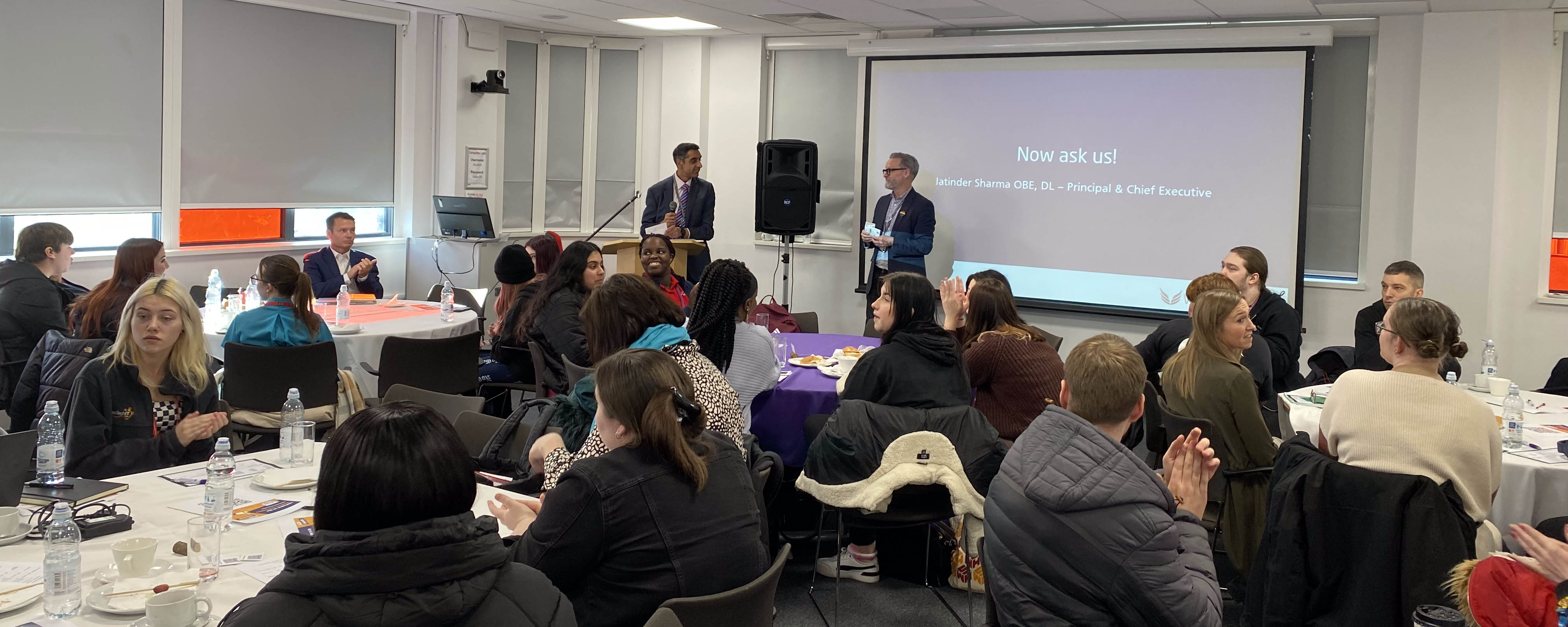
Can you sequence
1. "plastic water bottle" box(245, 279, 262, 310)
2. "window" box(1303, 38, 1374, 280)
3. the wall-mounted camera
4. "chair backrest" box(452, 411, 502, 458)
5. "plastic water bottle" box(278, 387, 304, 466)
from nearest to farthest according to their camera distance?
"plastic water bottle" box(278, 387, 304, 466)
"chair backrest" box(452, 411, 502, 458)
"plastic water bottle" box(245, 279, 262, 310)
"window" box(1303, 38, 1374, 280)
the wall-mounted camera

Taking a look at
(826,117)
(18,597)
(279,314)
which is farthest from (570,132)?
(18,597)

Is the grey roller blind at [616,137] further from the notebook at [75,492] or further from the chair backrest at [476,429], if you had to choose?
the notebook at [75,492]

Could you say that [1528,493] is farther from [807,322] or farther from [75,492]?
[75,492]

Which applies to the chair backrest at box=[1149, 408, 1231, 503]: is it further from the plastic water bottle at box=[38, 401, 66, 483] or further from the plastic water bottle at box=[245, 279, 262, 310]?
the plastic water bottle at box=[245, 279, 262, 310]

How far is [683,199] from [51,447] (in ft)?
21.0

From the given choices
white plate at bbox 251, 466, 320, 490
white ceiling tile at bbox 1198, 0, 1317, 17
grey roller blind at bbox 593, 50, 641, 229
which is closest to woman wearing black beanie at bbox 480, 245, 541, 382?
white plate at bbox 251, 466, 320, 490

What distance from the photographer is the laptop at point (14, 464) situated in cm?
264

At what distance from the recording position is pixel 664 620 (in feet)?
6.45

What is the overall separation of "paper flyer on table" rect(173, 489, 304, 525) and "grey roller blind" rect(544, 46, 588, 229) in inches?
301

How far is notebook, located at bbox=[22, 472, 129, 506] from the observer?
2.79m

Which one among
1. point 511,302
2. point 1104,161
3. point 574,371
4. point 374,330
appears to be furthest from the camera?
point 1104,161

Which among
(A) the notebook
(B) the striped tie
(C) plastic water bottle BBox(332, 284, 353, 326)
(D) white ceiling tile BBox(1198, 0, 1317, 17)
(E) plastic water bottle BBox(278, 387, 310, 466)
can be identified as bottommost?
(A) the notebook

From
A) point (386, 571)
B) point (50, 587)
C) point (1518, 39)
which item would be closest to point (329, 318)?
point (50, 587)

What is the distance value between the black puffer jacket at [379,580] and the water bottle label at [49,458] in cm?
163
